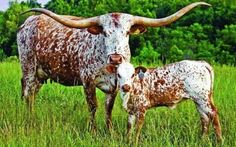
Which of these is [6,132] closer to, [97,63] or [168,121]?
[97,63]

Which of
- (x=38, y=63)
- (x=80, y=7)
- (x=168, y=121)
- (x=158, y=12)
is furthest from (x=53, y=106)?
(x=80, y=7)

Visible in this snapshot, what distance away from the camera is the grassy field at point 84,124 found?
6.42 meters

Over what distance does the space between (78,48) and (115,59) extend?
1502 mm

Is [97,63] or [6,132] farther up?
[97,63]

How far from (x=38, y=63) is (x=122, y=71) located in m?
2.89

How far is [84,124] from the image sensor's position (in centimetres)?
775

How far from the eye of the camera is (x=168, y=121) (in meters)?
7.29

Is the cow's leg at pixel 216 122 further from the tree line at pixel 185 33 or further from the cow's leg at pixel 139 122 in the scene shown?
the tree line at pixel 185 33

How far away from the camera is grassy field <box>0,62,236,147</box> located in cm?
642

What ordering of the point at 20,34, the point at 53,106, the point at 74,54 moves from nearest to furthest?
the point at 74,54
the point at 53,106
the point at 20,34

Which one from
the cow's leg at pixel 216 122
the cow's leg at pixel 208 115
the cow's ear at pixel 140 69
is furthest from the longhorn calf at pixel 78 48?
the cow's leg at pixel 216 122

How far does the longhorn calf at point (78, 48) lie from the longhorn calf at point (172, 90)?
36cm

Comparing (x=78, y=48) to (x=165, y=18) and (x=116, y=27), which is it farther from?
(x=165, y=18)

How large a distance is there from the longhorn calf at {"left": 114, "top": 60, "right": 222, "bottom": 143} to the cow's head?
29 cm
